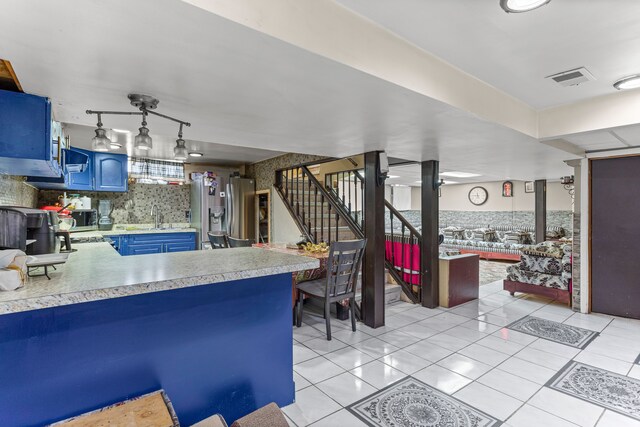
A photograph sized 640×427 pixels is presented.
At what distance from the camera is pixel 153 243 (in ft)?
18.1

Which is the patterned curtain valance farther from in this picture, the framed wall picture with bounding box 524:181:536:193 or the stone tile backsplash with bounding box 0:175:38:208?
the framed wall picture with bounding box 524:181:536:193

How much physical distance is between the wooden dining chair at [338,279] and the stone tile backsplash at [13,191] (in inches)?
110

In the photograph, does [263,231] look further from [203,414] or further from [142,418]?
[142,418]

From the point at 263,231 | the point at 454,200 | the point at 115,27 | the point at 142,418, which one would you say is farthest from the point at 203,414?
the point at 454,200

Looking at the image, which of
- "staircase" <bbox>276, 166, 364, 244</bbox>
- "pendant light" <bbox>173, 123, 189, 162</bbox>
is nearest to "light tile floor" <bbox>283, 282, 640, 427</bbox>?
"staircase" <bbox>276, 166, 364, 244</bbox>

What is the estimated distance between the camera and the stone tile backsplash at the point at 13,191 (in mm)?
2639

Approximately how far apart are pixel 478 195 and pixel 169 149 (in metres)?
8.92

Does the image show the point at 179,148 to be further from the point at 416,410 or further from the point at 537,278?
the point at 537,278

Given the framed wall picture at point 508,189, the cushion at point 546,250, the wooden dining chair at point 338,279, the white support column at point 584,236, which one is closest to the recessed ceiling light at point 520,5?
the wooden dining chair at point 338,279

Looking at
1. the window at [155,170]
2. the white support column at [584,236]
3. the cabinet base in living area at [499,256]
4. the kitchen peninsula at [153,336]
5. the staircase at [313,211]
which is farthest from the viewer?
the cabinet base in living area at [499,256]

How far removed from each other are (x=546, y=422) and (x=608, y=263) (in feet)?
10.2

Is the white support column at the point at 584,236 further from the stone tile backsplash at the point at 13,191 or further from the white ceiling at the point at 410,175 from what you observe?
the stone tile backsplash at the point at 13,191

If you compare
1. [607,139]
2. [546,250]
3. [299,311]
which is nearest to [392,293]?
[299,311]

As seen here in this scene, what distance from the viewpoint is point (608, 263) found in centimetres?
410
